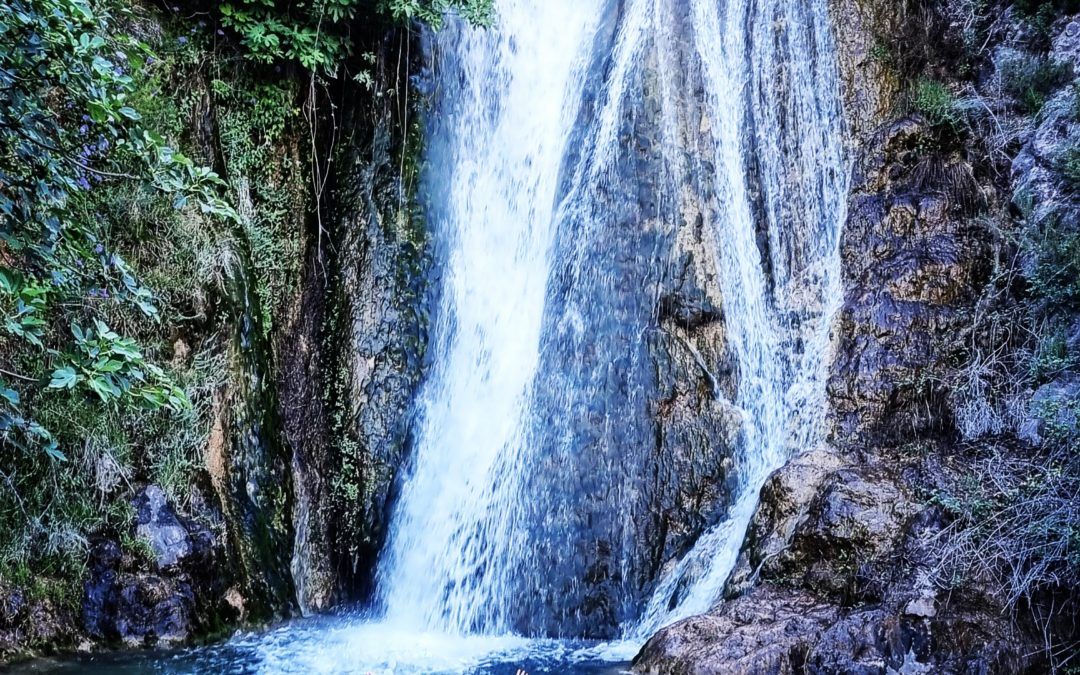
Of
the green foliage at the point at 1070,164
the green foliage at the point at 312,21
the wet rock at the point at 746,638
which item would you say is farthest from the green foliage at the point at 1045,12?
the wet rock at the point at 746,638

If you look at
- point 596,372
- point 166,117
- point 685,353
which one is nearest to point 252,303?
point 166,117

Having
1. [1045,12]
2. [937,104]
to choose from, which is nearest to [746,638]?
[937,104]

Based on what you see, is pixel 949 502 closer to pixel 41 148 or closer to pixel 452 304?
pixel 452 304

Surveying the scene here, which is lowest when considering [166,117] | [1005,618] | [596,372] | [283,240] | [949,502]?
[1005,618]

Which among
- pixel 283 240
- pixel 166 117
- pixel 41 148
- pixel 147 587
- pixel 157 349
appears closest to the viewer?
pixel 41 148

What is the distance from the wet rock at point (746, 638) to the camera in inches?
211

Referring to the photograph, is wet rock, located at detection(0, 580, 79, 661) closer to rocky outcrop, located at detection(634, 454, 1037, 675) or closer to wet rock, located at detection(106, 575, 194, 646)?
wet rock, located at detection(106, 575, 194, 646)

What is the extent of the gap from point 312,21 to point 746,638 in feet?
22.3

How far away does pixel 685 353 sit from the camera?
8.30 meters

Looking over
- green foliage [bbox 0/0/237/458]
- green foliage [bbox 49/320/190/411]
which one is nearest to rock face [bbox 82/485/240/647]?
green foliage [bbox 0/0/237/458]

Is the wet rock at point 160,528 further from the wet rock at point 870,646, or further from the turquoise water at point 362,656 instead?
the wet rock at point 870,646

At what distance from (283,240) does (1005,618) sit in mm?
6900

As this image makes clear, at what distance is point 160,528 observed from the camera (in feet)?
22.9

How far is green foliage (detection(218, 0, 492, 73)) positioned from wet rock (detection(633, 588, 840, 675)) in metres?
6.05
